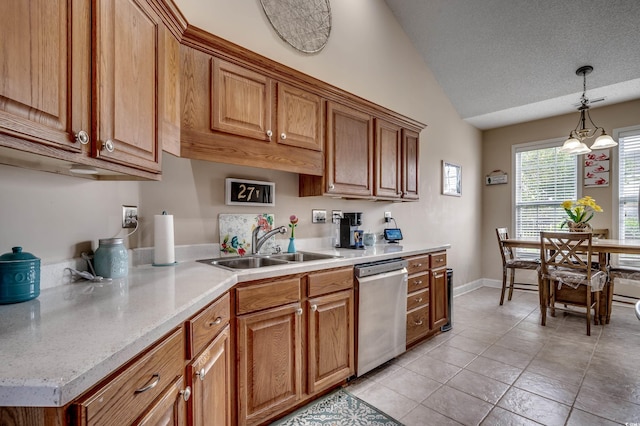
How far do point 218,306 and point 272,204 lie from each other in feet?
3.76

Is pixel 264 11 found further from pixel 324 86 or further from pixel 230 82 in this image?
pixel 230 82

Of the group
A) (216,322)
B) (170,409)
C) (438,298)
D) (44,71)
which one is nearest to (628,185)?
(438,298)

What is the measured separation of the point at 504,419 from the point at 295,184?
2.08m

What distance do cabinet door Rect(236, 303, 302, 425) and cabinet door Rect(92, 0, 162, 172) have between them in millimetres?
930

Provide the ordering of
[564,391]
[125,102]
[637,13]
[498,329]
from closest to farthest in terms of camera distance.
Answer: [125,102] → [564,391] → [637,13] → [498,329]

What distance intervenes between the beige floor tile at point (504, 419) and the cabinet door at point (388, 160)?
1.77 m

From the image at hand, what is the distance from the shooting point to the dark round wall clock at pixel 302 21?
2398mm

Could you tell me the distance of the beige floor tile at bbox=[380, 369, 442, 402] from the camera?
1.99 m

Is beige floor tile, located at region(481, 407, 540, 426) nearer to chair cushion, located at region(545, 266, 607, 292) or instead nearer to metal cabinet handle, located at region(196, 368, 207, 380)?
metal cabinet handle, located at region(196, 368, 207, 380)

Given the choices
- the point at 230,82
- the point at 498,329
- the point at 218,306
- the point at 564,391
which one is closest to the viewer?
the point at 218,306

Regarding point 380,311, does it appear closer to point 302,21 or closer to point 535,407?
point 535,407

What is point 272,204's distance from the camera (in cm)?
235

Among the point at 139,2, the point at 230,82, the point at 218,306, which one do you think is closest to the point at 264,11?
the point at 230,82

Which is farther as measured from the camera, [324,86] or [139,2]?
[324,86]
